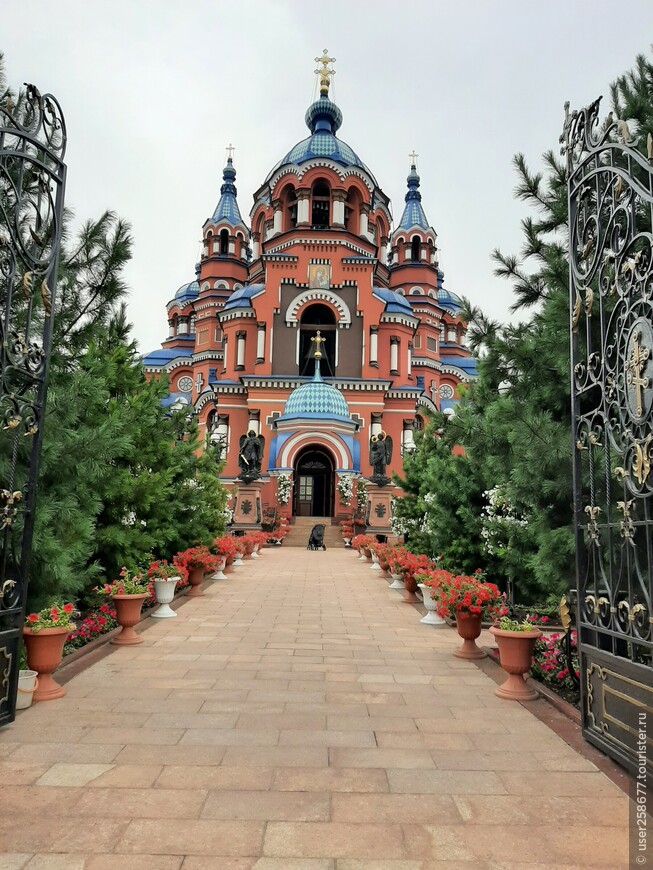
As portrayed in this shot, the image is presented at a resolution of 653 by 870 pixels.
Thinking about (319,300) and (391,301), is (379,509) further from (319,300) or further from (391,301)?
(391,301)

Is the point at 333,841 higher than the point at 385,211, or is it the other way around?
the point at 385,211

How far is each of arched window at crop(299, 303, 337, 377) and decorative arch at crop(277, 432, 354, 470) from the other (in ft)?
19.4

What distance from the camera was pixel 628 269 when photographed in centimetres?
387

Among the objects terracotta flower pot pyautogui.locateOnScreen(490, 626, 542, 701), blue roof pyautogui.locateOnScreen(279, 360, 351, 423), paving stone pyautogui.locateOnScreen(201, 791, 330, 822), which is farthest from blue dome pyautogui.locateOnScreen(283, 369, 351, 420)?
paving stone pyautogui.locateOnScreen(201, 791, 330, 822)

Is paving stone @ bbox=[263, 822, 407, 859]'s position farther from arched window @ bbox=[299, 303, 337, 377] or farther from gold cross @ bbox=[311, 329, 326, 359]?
arched window @ bbox=[299, 303, 337, 377]

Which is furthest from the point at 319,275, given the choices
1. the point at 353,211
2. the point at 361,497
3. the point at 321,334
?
the point at 361,497

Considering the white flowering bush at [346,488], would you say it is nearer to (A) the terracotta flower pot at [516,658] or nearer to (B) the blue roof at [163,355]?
(B) the blue roof at [163,355]

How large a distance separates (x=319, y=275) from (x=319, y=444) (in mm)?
9604

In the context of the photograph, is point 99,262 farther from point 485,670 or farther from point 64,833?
point 485,670

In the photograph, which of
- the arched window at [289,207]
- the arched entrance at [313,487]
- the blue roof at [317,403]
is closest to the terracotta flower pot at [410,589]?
the blue roof at [317,403]

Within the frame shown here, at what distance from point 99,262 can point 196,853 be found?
5.08m

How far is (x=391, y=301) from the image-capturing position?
114ft

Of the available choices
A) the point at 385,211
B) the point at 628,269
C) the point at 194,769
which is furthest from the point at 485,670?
the point at 385,211

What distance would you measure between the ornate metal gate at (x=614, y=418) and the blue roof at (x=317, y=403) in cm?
2362
